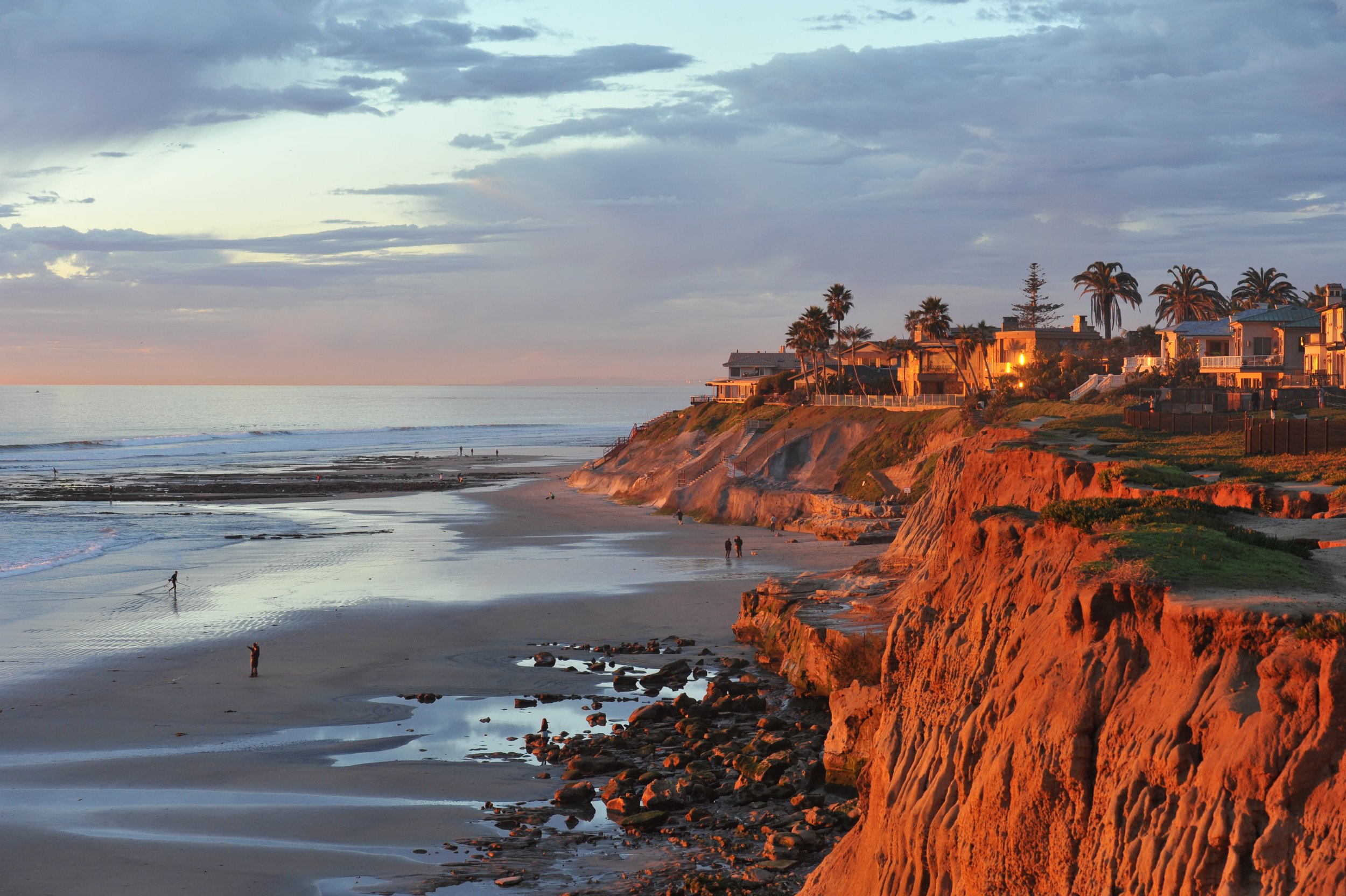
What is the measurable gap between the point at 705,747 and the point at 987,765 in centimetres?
1298

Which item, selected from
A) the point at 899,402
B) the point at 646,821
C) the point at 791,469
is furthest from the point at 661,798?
the point at 899,402

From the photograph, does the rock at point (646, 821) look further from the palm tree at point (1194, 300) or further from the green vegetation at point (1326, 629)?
the palm tree at point (1194, 300)

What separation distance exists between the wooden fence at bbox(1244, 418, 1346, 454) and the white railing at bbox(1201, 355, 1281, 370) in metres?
36.0

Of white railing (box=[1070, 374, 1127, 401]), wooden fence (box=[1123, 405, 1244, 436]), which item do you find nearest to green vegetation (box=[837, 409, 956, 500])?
white railing (box=[1070, 374, 1127, 401])

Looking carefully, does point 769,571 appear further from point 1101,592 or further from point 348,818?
point 1101,592

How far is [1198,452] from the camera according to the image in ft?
108

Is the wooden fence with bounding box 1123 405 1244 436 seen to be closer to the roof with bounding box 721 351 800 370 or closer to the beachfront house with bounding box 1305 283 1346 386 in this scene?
the beachfront house with bounding box 1305 283 1346 386

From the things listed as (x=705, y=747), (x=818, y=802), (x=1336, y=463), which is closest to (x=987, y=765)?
(x=818, y=802)

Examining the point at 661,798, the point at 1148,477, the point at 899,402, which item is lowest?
the point at 661,798

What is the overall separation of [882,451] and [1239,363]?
21.6 meters

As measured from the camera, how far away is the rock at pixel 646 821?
20.1 metres

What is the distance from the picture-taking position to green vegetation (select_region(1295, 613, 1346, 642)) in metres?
8.78

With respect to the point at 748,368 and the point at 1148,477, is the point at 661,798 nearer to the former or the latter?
the point at 1148,477

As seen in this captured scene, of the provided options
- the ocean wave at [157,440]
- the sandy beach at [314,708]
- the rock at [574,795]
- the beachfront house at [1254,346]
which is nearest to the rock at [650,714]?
the sandy beach at [314,708]
